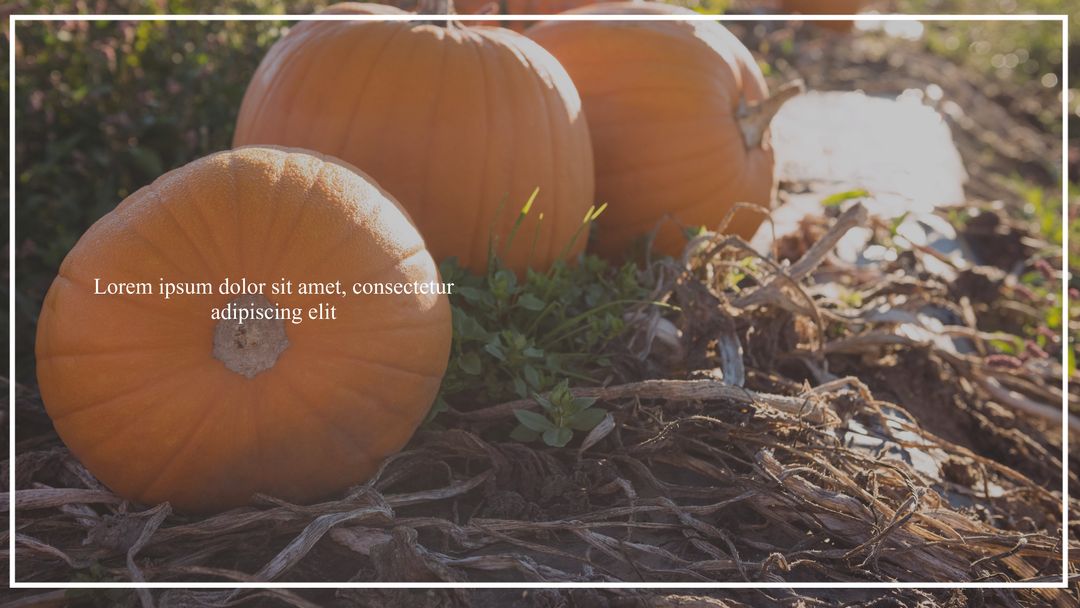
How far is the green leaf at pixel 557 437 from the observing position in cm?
203

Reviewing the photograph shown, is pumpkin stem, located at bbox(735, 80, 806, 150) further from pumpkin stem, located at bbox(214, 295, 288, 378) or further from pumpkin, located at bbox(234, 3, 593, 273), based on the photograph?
pumpkin stem, located at bbox(214, 295, 288, 378)

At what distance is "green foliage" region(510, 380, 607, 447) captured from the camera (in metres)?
2.07

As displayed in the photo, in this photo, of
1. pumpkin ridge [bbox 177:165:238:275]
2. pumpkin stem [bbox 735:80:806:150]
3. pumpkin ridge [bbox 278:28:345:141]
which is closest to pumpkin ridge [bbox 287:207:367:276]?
pumpkin ridge [bbox 177:165:238:275]

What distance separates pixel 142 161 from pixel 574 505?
6.62 ft

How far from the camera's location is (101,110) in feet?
11.3

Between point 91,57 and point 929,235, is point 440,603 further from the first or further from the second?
point 929,235

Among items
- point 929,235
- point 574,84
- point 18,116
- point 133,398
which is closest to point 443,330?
point 133,398

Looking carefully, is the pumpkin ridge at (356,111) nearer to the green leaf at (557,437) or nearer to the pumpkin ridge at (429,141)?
the pumpkin ridge at (429,141)

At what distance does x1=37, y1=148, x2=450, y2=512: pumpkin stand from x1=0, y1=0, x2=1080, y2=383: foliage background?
108 cm

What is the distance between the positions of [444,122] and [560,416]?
838 mm

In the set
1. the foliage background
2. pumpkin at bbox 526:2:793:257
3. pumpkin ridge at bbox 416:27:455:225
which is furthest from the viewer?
the foliage background

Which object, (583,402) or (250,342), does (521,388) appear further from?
(250,342)

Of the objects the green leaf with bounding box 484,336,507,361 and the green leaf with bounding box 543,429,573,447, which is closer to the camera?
the green leaf with bounding box 543,429,573,447

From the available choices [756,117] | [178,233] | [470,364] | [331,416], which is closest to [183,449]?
[331,416]
